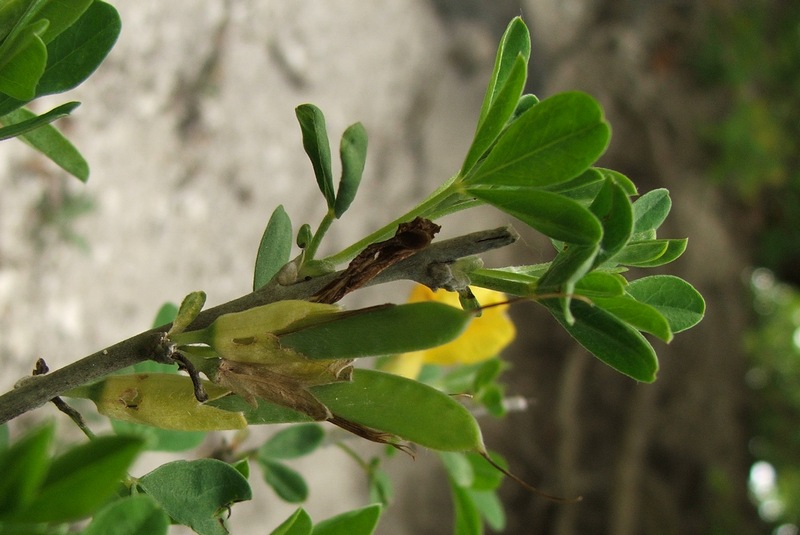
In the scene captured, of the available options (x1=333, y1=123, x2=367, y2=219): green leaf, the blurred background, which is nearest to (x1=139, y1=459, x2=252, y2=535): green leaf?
(x1=333, y1=123, x2=367, y2=219): green leaf

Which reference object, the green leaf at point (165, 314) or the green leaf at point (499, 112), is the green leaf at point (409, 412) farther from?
the green leaf at point (165, 314)

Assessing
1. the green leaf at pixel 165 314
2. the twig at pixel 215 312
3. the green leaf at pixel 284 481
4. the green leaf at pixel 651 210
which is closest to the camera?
the twig at pixel 215 312

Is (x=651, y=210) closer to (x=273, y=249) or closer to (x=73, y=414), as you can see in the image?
(x=273, y=249)

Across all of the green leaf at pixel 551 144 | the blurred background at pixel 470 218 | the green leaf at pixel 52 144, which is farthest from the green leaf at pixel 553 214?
the blurred background at pixel 470 218

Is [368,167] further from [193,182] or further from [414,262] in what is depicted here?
[414,262]

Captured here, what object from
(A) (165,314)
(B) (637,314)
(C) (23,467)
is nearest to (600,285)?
(B) (637,314)
